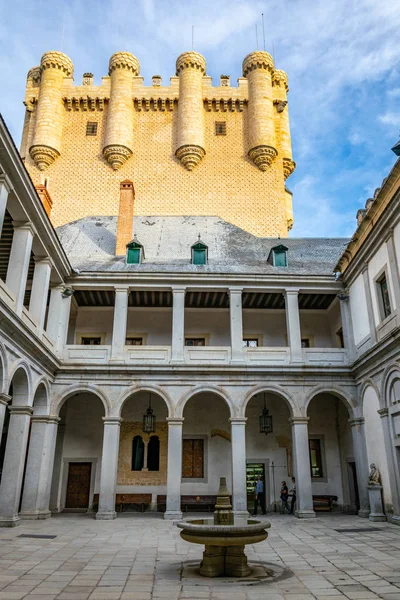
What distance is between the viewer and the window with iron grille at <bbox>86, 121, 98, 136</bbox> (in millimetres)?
30550

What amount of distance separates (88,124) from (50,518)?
76.5 ft

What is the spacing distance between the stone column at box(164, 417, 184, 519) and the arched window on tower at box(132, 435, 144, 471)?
334 cm

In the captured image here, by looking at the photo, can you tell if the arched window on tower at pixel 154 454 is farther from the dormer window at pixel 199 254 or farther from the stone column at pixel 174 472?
the dormer window at pixel 199 254

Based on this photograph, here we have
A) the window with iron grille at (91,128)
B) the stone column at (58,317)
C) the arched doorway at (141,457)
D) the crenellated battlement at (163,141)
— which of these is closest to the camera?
the stone column at (58,317)

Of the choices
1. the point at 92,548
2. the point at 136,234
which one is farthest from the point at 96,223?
the point at 92,548

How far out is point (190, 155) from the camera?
29.2m

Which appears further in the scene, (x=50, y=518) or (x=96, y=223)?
(x=96, y=223)

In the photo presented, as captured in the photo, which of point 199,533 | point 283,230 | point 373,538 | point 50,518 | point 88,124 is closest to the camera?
point 199,533

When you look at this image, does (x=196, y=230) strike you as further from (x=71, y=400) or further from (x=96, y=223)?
(x=71, y=400)

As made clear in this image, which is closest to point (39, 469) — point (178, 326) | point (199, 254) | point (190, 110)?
point (178, 326)

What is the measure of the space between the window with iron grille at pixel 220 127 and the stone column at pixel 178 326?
51.5 ft

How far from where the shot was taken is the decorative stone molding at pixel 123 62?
31.0 metres

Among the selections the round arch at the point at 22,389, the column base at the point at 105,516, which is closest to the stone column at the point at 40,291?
the round arch at the point at 22,389

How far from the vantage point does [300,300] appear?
68.7 ft
